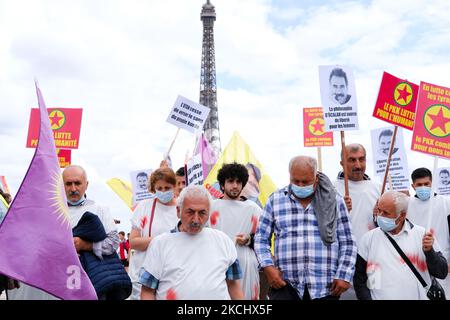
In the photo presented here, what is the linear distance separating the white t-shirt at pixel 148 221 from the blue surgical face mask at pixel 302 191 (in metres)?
1.46

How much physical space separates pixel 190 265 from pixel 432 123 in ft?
11.4

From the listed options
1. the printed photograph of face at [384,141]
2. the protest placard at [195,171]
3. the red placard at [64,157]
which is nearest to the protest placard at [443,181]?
the printed photograph of face at [384,141]

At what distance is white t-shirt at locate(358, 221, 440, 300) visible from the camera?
17.3 feet

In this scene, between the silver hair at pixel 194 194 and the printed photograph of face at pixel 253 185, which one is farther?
the printed photograph of face at pixel 253 185

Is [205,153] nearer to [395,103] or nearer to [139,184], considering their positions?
[139,184]

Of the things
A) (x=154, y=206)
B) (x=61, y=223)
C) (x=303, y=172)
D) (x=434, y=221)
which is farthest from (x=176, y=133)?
(x=61, y=223)

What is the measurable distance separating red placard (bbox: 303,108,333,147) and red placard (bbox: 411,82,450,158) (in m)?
4.19

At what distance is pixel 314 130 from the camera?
433 inches

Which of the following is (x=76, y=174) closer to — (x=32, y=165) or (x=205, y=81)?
(x=32, y=165)

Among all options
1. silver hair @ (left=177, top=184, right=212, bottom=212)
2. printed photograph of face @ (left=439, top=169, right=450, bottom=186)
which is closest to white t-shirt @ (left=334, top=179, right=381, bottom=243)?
silver hair @ (left=177, top=184, right=212, bottom=212)

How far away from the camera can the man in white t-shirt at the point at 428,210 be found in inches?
277

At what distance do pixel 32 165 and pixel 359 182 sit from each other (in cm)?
357

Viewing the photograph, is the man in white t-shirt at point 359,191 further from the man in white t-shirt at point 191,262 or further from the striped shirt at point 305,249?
the man in white t-shirt at point 191,262
